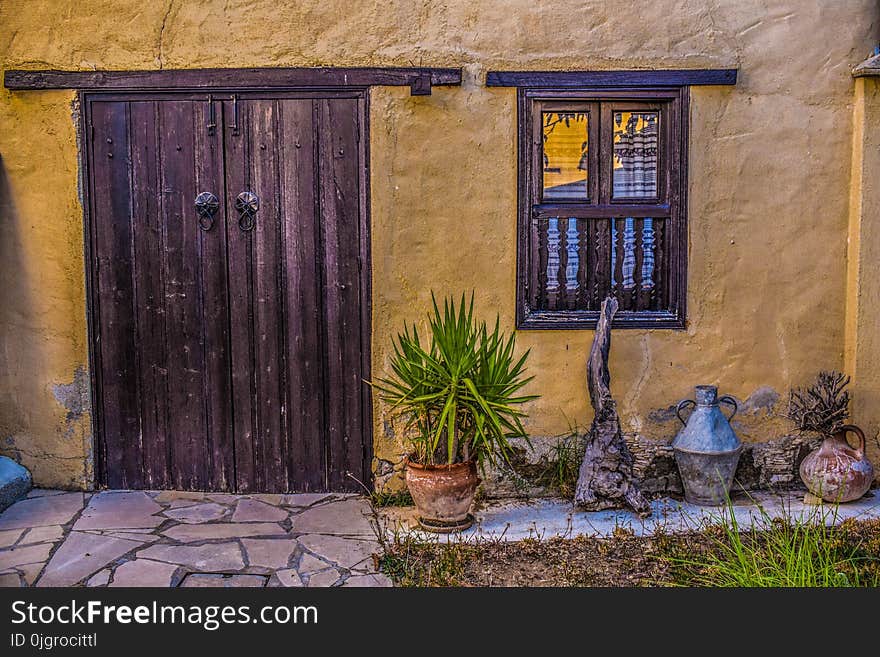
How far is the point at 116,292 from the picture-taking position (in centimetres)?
550

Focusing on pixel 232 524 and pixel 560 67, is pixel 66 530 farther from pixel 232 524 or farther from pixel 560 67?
pixel 560 67

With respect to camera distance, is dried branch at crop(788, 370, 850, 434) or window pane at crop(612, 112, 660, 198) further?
window pane at crop(612, 112, 660, 198)

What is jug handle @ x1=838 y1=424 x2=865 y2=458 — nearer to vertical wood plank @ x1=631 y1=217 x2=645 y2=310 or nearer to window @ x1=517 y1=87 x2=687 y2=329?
window @ x1=517 y1=87 x2=687 y2=329

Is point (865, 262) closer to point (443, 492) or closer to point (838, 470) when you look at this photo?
point (838, 470)

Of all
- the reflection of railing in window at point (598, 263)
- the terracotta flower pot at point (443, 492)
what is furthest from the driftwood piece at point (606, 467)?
the terracotta flower pot at point (443, 492)

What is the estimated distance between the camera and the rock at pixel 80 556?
4.28 m

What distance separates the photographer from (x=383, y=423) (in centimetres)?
552


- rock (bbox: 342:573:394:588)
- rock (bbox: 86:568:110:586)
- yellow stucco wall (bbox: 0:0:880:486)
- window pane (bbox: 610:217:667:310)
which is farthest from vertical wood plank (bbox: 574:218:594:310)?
rock (bbox: 86:568:110:586)

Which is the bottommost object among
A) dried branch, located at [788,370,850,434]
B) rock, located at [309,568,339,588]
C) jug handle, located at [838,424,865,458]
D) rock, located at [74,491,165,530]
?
rock, located at [309,568,339,588]

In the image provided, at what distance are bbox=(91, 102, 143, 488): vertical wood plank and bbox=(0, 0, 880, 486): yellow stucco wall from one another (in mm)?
140

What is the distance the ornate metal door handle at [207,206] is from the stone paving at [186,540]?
1.67 m

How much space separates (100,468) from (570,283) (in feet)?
10.1

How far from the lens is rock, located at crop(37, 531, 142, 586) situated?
4.28m

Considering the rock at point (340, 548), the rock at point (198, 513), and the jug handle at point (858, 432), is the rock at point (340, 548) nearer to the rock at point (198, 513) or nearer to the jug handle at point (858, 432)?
the rock at point (198, 513)
